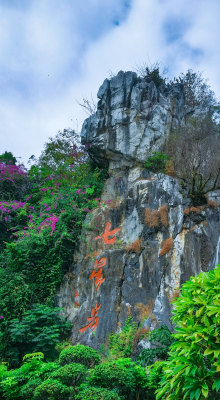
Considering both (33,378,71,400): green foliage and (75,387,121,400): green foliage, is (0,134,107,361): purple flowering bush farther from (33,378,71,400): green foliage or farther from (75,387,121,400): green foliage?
(75,387,121,400): green foliage

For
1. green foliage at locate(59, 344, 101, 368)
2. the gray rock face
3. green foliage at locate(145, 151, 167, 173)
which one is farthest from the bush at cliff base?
the gray rock face

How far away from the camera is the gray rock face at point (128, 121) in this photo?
10.1 m

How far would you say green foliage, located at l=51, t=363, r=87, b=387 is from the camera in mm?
4152

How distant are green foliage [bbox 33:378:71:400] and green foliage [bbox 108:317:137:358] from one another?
10.2 feet

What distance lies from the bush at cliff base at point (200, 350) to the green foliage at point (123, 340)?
4.02 m

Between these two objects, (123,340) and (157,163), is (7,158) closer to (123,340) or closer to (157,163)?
(157,163)

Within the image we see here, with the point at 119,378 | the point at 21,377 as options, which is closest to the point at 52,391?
the point at 119,378

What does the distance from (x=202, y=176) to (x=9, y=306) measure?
19.9ft

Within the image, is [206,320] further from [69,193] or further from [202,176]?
[69,193]

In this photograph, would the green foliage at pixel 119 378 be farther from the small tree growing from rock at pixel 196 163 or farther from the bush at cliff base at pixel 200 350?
the small tree growing from rock at pixel 196 163

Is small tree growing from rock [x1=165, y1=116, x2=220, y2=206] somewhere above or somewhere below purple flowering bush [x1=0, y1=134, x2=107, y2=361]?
above

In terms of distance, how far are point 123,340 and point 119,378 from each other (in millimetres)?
3180

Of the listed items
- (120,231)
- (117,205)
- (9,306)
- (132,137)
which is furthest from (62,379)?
(132,137)

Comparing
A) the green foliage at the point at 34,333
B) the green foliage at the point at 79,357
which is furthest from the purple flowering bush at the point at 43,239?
Result: the green foliage at the point at 79,357
